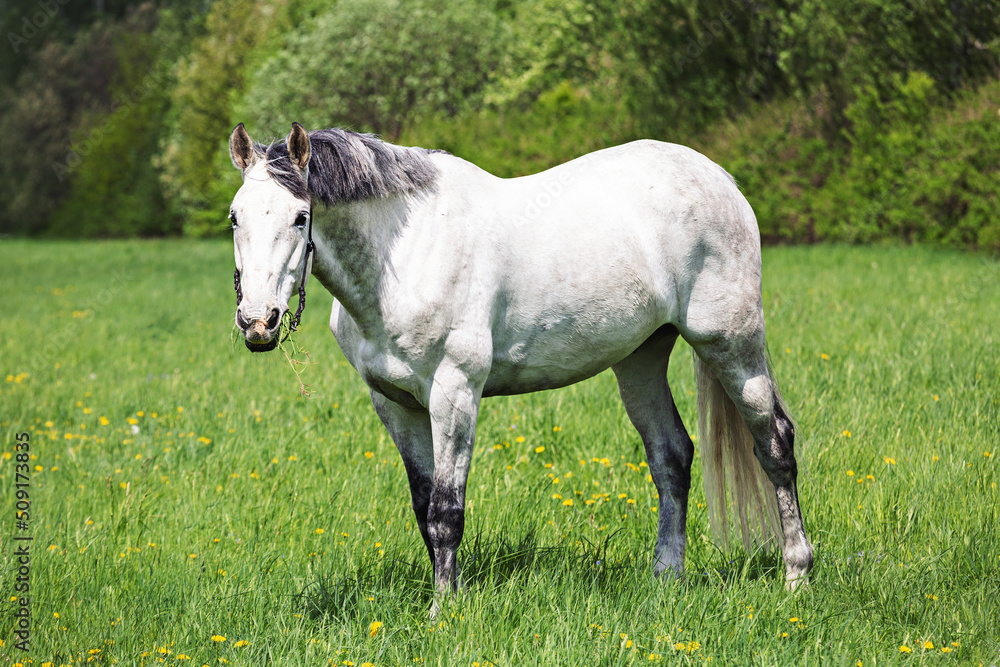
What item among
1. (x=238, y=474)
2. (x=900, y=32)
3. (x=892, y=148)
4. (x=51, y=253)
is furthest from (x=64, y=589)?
(x=51, y=253)

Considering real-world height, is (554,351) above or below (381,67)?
above

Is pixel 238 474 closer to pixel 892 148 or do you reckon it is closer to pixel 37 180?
pixel 892 148

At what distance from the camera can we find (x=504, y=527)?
152 inches

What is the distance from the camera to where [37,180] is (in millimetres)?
42750

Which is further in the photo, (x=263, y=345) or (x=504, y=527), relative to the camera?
(x=504, y=527)

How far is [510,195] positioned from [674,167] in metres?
0.76

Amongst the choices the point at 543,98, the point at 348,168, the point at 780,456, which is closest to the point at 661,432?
the point at 780,456

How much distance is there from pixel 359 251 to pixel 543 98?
1879 cm

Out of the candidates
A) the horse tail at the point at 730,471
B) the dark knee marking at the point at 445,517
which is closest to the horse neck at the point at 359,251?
the dark knee marking at the point at 445,517

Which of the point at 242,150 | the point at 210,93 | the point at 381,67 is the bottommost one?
the point at 210,93

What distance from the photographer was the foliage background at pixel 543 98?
13695mm

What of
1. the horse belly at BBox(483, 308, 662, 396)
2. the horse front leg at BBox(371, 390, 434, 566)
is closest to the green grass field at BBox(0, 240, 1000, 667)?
the horse front leg at BBox(371, 390, 434, 566)

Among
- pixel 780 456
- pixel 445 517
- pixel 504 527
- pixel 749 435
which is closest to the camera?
pixel 445 517

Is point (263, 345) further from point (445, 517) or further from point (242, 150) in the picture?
point (445, 517)
